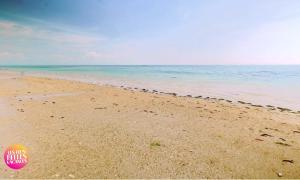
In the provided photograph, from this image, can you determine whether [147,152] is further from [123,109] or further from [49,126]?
[123,109]

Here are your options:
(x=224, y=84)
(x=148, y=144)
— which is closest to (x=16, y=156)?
(x=148, y=144)

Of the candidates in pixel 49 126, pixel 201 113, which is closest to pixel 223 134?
pixel 201 113

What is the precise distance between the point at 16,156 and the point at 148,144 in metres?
2.86

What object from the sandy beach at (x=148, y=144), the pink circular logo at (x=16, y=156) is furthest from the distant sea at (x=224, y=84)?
the pink circular logo at (x=16, y=156)

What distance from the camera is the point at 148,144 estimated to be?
5.68m

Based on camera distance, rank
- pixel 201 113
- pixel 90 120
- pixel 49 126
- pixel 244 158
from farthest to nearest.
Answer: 1. pixel 201 113
2. pixel 90 120
3. pixel 49 126
4. pixel 244 158

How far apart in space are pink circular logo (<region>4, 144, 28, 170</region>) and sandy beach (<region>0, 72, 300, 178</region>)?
0.12m

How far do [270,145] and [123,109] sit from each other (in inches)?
235

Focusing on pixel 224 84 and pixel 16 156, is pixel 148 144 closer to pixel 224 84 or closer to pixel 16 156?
pixel 16 156

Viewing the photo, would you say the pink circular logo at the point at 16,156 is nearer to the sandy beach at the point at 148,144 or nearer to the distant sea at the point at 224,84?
the sandy beach at the point at 148,144

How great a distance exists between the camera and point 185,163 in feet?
15.4

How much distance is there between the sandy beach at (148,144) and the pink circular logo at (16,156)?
4.7 inches

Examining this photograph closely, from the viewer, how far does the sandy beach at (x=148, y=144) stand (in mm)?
4343

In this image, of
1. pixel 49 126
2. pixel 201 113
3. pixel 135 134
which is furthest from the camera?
pixel 201 113
